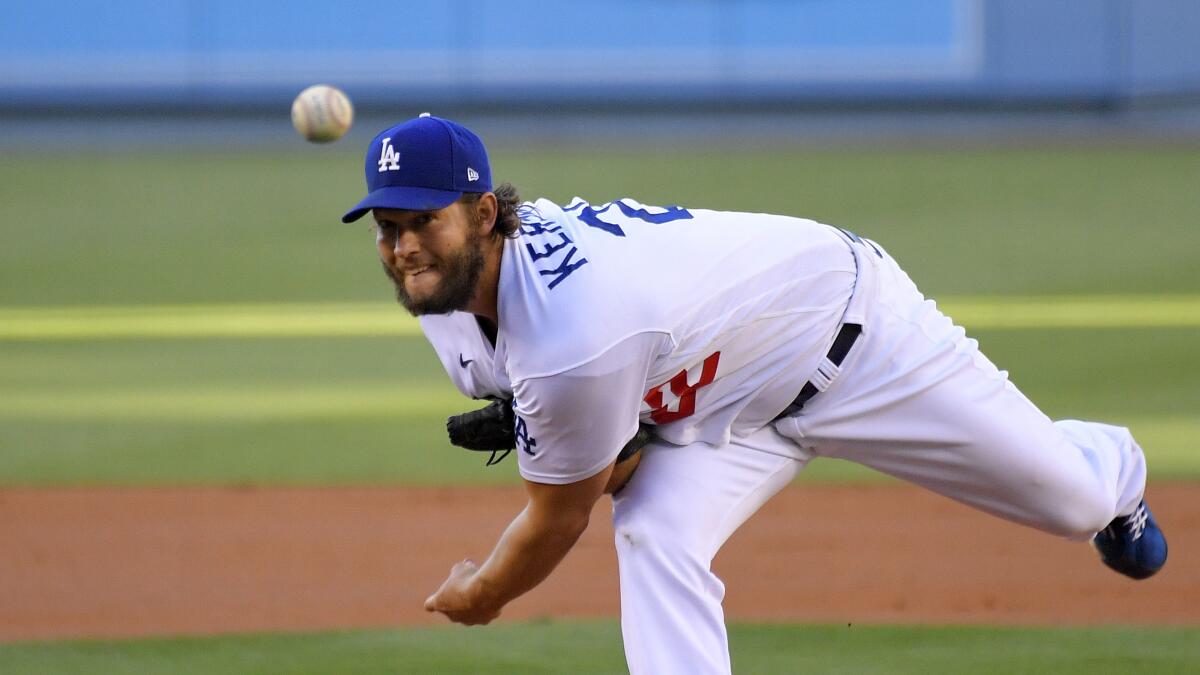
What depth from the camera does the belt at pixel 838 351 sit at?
3.90 meters

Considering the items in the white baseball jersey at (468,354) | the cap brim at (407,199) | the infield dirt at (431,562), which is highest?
the cap brim at (407,199)

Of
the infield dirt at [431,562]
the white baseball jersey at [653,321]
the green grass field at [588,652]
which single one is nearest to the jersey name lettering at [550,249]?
the white baseball jersey at [653,321]

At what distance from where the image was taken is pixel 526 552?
3691mm

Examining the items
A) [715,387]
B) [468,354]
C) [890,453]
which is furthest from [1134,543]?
[468,354]

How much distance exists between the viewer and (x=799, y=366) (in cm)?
384

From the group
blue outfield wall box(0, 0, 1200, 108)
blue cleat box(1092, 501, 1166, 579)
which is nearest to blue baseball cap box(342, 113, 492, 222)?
blue cleat box(1092, 501, 1166, 579)

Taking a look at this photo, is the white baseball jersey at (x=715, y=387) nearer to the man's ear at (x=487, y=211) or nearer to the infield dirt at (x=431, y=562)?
the man's ear at (x=487, y=211)

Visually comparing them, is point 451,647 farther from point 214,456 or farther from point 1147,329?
point 1147,329

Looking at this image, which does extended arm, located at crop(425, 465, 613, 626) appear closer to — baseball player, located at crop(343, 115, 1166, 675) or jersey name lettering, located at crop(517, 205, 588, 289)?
baseball player, located at crop(343, 115, 1166, 675)

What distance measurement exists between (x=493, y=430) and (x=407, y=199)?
2.59ft

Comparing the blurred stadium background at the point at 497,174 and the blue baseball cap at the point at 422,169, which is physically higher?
the blue baseball cap at the point at 422,169

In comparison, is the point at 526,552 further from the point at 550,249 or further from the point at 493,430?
the point at 550,249

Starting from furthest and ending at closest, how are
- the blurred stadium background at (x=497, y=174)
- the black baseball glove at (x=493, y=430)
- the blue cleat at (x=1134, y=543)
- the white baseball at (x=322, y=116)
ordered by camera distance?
the blurred stadium background at (x=497, y=174), the white baseball at (x=322, y=116), the blue cleat at (x=1134, y=543), the black baseball glove at (x=493, y=430)

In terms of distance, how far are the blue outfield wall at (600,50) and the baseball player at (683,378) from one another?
14.6 metres
